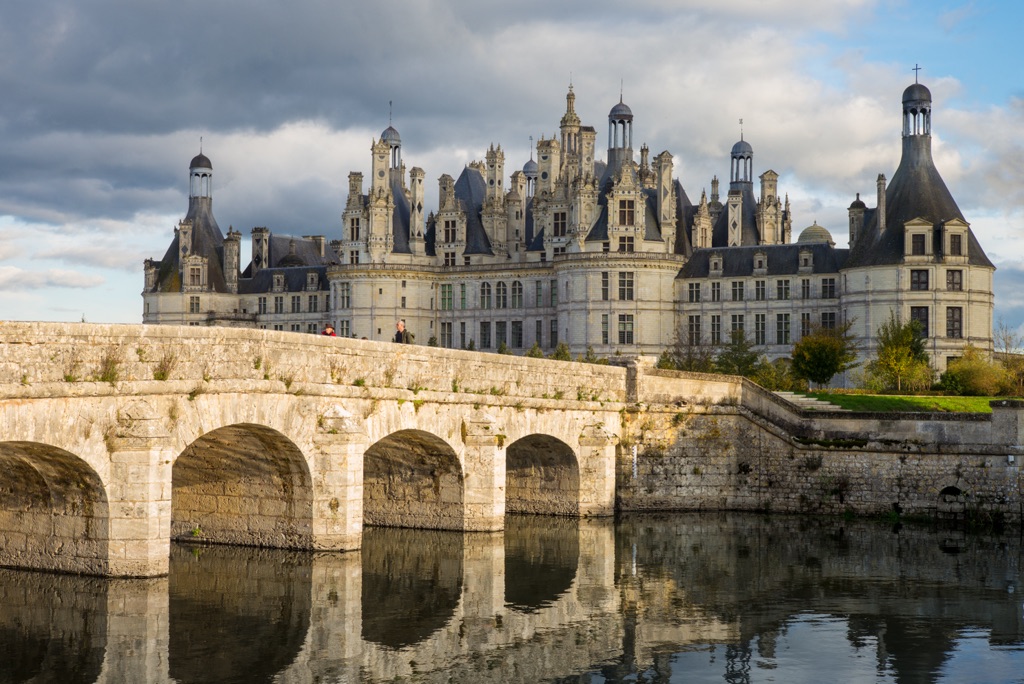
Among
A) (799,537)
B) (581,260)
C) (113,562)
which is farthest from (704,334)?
(113,562)

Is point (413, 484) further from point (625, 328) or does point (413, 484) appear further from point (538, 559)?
point (625, 328)

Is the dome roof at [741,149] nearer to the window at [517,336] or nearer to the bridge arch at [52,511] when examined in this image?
the window at [517,336]

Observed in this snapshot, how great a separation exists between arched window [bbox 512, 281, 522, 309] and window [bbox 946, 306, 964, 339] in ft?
83.6

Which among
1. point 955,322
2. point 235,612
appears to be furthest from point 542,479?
point 955,322

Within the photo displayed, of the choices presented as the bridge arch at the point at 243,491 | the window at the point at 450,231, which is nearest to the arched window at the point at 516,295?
the window at the point at 450,231

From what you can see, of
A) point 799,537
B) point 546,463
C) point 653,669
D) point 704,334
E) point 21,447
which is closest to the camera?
point 653,669

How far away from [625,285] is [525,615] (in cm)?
5400

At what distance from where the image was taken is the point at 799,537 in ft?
109

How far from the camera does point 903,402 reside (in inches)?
1820

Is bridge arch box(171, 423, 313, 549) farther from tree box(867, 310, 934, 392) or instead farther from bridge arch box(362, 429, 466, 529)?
tree box(867, 310, 934, 392)

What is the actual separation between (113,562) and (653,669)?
8710 millimetres

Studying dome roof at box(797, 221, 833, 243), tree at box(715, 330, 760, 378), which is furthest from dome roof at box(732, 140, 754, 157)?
tree at box(715, 330, 760, 378)

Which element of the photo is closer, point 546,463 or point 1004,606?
point 1004,606

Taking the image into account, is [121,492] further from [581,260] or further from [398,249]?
[398,249]
